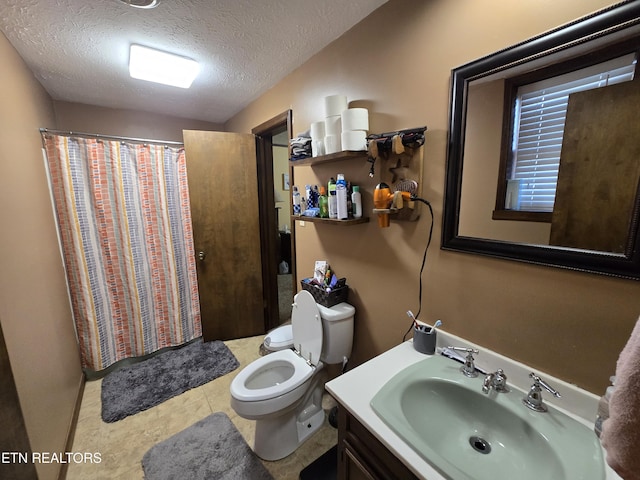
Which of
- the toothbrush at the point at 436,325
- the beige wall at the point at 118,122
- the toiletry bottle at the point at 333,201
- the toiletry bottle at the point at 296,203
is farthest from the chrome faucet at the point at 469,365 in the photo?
the beige wall at the point at 118,122

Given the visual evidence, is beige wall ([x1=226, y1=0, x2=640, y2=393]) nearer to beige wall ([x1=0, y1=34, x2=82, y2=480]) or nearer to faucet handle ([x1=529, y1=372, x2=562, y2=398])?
faucet handle ([x1=529, y1=372, x2=562, y2=398])

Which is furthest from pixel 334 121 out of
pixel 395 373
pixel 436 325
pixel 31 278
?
pixel 31 278

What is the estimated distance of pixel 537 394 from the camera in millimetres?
840

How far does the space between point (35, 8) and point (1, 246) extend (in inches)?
43.6

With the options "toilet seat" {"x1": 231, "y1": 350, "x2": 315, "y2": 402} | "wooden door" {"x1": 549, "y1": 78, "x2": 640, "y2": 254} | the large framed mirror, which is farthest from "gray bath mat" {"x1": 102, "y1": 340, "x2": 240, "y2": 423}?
"wooden door" {"x1": 549, "y1": 78, "x2": 640, "y2": 254}

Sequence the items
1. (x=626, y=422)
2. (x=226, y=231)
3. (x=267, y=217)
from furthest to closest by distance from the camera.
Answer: (x=267, y=217) < (x=226, y=231) < (x=626, y=422)

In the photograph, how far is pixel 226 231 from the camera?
8.34ft

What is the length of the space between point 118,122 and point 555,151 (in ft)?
11.0

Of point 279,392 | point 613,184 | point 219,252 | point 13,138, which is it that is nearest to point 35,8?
point 13,138

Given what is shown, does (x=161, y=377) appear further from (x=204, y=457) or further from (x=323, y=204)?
(x=323, y=204)

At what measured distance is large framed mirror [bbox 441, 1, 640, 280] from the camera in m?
0.71

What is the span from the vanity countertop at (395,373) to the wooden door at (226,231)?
186 cm

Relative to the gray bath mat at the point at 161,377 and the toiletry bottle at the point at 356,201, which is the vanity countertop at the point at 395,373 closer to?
the toiletry bottle at the point at 356,201

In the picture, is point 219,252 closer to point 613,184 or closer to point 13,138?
point 13,138
